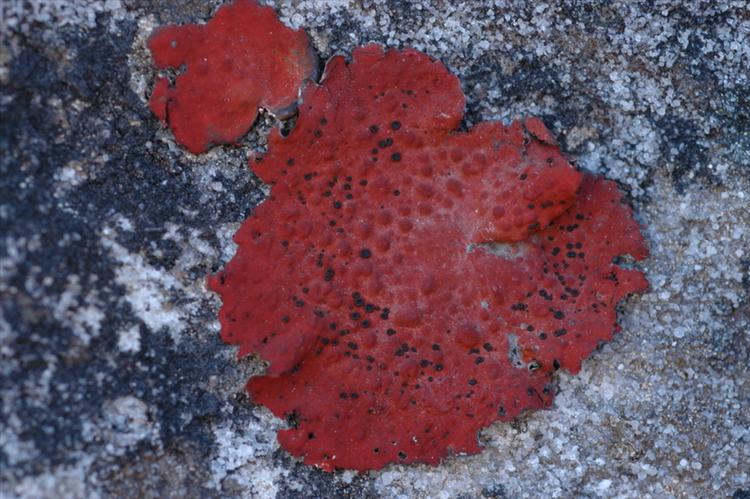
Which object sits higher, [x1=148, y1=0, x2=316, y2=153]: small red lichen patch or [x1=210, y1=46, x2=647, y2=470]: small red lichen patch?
[x1=148, y1=0, x2=316, y2=153]: small red lichen patch

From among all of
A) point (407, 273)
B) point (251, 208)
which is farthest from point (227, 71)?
point (407, 273)

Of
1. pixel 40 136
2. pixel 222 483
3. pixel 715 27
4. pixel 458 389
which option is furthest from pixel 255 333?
pixel 715 27

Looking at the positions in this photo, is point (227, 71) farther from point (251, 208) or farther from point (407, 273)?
point (407, 273)

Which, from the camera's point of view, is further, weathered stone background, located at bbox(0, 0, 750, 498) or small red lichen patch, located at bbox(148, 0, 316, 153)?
small red lichen patch, located at bbox(148, 0, 316, 153)

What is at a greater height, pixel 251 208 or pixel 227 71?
pixel 227 71

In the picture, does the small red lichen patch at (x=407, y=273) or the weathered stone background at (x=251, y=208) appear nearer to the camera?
the weathered stone background at (x=251, y=208)
